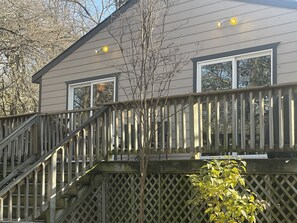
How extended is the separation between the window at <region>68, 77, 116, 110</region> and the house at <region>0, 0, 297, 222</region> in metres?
0.02

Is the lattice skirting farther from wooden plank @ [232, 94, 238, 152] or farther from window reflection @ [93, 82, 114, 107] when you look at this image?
window reflection @ [93, 82, 114, 107]

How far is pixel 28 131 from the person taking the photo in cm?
926

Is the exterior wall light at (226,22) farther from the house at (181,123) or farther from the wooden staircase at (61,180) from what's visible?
the wooden staircase at (61,180)

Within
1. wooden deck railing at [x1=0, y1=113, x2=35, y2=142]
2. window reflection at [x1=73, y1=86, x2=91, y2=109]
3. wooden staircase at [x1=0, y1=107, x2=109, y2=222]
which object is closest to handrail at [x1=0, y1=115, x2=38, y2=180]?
wooden deck railing at [x1=0, y1=113, x2=35, y2=142]

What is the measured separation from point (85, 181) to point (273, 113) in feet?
10.7

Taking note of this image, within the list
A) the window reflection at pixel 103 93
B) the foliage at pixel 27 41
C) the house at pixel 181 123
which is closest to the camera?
the house at pixel 181 123

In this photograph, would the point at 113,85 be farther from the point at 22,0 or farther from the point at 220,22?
the point at 22,0

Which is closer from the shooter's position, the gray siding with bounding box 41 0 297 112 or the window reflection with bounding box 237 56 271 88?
the gray siding with bounding box 41 0 297 112

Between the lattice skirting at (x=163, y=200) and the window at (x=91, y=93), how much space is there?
9.92 ft

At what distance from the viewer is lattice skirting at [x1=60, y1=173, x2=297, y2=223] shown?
19.3 feet

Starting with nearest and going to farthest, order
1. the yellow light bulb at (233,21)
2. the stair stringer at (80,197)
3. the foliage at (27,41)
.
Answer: the stair stringer at (80,197)
the yellow light bulb at (233,21)
the foliage at (27,41)

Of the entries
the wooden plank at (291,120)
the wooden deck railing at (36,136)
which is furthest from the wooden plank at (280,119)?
the wooden deck railing at (36,136)

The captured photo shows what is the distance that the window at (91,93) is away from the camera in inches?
405

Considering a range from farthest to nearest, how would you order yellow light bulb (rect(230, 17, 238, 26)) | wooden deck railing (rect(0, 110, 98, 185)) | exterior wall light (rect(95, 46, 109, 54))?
exterior wall light (rect(95, 46, 109, 54)), wooden deck railing (rect(0, 110, 98, 185)), yellow light bulb (rect(230, 17, 238, 26))
